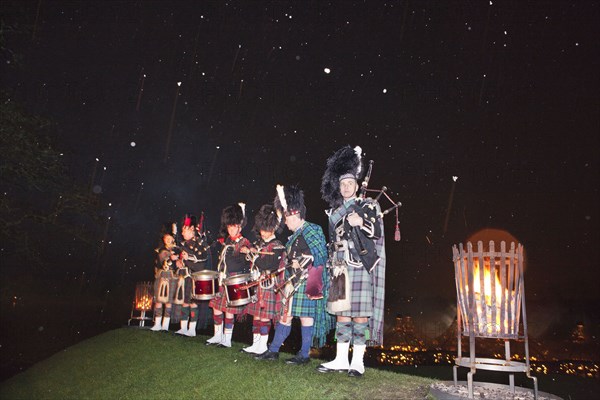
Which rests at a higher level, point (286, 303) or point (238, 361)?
point (286, 303)

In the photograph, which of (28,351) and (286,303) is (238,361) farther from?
(28,351)

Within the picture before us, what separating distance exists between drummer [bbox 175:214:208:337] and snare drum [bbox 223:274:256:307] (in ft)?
8.35

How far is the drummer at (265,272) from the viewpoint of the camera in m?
7.33

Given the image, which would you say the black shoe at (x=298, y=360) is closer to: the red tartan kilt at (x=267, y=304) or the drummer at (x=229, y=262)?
the red tartan kilt at (x=267, y=304)

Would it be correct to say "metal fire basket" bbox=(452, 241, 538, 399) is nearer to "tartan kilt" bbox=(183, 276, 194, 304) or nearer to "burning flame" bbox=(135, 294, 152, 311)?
"tartan kilt" bbox=(183, 276, 194, 304)

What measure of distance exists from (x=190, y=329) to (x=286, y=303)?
4.49 meters

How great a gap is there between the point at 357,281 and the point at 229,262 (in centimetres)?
324

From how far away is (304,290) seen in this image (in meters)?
6.79

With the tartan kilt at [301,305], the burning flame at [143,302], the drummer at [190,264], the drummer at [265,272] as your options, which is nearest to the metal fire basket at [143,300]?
the burning flame at [143,302]

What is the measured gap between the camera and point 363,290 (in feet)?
19.2

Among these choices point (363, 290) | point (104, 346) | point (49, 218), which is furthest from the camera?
point (49, 218)

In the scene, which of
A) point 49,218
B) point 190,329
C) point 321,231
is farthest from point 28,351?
point 321,231

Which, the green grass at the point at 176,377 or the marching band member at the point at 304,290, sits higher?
the marching band member at the point at 304,290

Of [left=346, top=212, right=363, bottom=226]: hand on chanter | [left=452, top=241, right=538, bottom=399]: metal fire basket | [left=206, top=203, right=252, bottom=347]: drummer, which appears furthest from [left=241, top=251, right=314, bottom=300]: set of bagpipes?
[left=452, top=241, right=538, bottom=399]: metal fire basket
